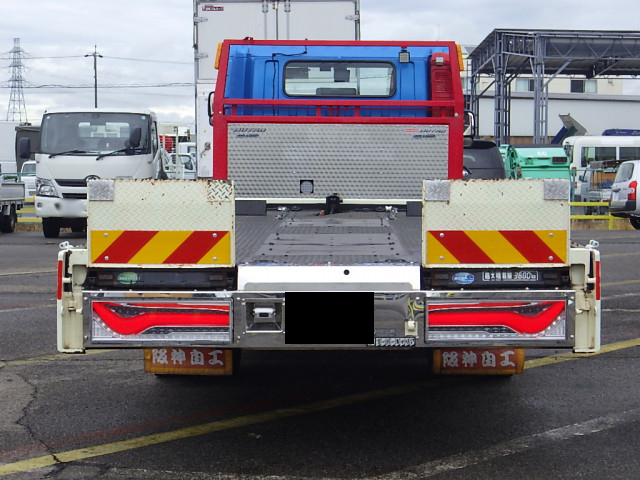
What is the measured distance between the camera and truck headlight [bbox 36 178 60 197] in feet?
58.6

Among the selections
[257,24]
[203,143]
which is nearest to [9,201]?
[203,143]

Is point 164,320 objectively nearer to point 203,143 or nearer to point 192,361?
point 192,361

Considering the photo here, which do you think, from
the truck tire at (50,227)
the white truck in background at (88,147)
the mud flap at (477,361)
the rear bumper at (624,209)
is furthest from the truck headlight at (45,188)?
the mud flap at (477,361)

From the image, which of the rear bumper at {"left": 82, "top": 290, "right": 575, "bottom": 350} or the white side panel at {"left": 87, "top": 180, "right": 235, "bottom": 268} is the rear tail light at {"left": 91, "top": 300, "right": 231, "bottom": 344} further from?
the white side panel at {"left": 87, "top": 180, "right": 235, "bottom": 268}

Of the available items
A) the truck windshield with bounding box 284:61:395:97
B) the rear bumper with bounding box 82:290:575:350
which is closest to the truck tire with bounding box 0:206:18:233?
the truck windshield with bounding box 284:61:395:97

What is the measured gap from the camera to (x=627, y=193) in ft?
74.2

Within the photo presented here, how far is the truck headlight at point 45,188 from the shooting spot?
58.6 feet

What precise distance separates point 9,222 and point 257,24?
10.7 metres

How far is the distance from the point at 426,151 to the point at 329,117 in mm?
802

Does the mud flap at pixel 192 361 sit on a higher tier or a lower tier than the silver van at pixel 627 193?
lower

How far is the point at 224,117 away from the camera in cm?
726

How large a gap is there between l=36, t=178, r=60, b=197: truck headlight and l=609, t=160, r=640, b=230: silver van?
1332 centimetres

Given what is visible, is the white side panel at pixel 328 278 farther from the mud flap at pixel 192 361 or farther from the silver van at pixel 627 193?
the silver van at pixel 627 193

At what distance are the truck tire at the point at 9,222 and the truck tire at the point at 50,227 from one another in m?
2.66
